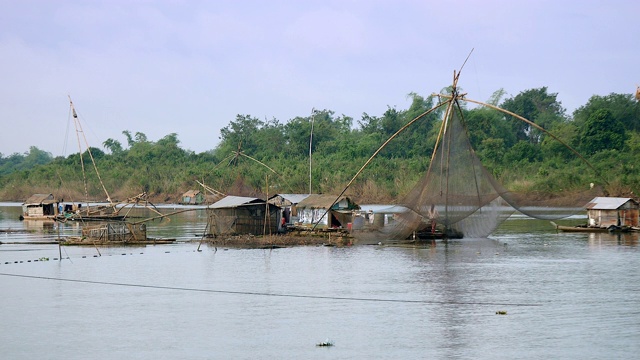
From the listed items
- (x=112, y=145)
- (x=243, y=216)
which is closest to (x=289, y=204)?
(x=243, y=216)

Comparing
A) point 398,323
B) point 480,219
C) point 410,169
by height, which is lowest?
point 398,323

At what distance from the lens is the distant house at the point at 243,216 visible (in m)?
23.3

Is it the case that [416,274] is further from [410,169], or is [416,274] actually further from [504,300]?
[410,169]

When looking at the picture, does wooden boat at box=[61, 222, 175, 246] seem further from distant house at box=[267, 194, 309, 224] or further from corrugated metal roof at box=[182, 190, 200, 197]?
corrugated metal roof at box=[182, 190, 200, 197]

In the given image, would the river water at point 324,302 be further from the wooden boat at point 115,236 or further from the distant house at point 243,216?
the distant house at point 243,216

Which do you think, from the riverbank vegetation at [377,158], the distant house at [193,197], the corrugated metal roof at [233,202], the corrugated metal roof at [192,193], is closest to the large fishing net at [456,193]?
the corrugated metal roof at [233,202]

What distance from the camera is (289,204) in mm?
27094

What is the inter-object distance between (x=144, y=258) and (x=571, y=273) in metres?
10.1

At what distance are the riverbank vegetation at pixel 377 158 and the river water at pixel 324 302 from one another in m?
13.9

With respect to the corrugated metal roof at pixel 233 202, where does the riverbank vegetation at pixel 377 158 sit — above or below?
above

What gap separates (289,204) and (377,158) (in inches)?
966

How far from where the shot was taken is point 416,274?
17453mm

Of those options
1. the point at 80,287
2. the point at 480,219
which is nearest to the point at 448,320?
the point at 80,287

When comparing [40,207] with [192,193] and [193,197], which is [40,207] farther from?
[193,197]
